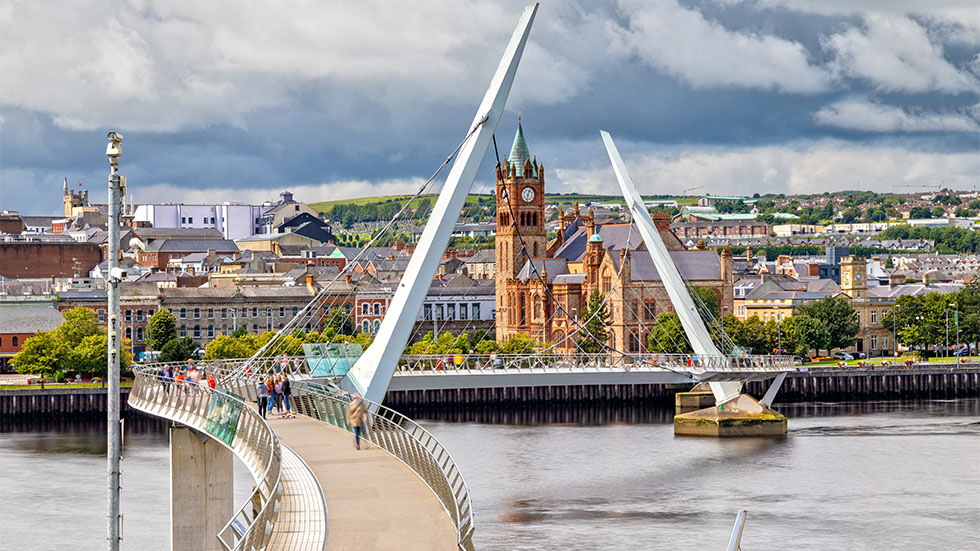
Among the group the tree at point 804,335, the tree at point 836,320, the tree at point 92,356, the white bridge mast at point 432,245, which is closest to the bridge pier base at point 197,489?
the white bridge mast at point 432,245

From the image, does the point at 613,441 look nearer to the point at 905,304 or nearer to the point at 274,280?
the point at 905,304

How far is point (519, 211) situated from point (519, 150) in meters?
4.92

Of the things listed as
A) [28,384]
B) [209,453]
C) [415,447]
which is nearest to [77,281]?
[28,384]

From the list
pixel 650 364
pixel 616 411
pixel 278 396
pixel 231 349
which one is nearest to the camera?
pixel 278 396

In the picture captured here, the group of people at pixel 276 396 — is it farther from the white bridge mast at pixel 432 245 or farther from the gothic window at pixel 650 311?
the gothic window at pixel 650 311

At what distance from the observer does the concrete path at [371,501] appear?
16719 millimetres

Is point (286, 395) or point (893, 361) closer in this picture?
point (286, 395)

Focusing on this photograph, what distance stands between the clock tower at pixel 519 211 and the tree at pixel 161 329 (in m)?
22.5

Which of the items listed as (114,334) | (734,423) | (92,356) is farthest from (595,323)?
(114,334)

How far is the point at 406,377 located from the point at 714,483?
10321mm

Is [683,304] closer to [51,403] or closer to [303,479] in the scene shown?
[51,403]

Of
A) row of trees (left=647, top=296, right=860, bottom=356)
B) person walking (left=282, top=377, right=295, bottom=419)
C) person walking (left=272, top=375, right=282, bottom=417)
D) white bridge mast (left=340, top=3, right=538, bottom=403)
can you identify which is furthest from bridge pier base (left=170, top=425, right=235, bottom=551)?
row of trees (left=647, top=296, right=860, bottom=356)

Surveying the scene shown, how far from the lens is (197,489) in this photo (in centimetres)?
2741

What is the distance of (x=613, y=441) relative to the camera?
180 feet
